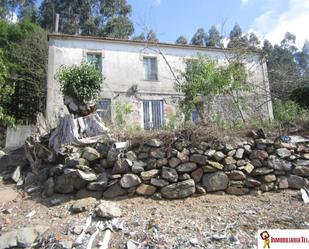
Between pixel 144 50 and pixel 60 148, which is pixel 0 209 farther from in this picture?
pixel 144 50

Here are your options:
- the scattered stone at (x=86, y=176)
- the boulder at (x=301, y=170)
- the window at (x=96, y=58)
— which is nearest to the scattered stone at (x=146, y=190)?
the scattered stone at (x=86, y=176)

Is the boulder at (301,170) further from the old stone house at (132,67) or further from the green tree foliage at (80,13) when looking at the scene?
the green tree foliage at (80,13)

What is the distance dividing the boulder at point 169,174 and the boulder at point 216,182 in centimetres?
60

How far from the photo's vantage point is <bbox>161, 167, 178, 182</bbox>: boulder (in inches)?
244

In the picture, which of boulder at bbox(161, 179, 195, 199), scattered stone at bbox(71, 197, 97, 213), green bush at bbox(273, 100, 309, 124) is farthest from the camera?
green bush at bbox(273, 100, 309, 124)

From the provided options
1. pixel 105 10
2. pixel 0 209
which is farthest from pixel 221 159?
pixel 105 10

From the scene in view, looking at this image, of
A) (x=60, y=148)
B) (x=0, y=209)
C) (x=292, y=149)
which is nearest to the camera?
(x=0, y=209)

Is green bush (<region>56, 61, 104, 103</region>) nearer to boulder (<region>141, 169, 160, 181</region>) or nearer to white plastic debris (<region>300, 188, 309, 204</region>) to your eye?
boulder (<region>141, 169, 160, 181</region>)

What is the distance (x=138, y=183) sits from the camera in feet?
20.3

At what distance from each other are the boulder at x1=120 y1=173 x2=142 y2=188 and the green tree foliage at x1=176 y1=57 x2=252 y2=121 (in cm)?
306

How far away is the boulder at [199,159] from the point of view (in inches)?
249

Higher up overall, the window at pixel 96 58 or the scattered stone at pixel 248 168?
the window at pixel 96 58

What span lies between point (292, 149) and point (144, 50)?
9.76 m

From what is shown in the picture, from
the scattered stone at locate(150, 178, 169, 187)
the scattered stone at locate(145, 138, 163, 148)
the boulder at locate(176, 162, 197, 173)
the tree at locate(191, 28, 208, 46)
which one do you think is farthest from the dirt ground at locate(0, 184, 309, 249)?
the tree at locate(191, 28, 208, 46)
